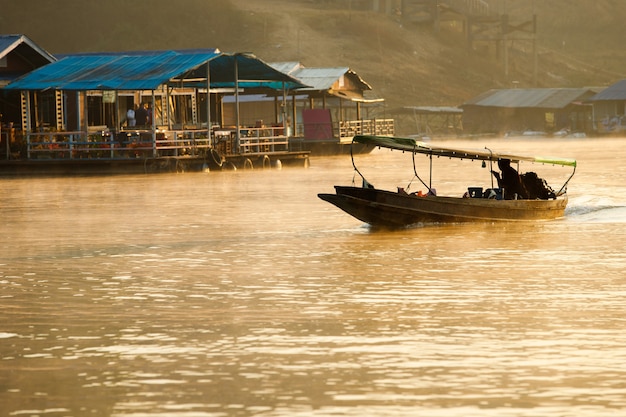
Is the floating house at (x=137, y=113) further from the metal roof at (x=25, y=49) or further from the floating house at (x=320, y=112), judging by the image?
the floating house at (x=320, y=112)

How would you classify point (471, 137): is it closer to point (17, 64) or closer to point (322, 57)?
point (322, 57)

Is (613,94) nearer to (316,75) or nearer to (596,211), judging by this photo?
(316,75)

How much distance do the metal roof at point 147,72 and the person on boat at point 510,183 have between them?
16.3 meters

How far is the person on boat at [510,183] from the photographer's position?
960 inches

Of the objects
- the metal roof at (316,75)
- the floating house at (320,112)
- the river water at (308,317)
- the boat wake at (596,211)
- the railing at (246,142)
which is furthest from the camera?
the metal roof at (316,75)

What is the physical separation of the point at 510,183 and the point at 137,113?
61.9 feet

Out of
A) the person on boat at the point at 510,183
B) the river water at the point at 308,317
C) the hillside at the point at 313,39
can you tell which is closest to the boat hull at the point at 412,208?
the river water at the point at 308,317

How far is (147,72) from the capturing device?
4047 cm

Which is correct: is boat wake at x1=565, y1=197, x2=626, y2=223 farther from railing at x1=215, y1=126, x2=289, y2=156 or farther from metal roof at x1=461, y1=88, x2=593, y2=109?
metal roof at x1=461, y1=88, x2=593, y2=109

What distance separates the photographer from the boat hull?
22.2m

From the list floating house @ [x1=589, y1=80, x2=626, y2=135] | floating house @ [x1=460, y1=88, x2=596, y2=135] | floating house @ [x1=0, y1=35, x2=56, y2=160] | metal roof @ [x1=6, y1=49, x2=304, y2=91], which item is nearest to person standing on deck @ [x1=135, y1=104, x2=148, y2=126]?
metal roof @ [x1=6, y1=49, x2=304, y2=91]

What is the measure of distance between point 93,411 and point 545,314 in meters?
5.67

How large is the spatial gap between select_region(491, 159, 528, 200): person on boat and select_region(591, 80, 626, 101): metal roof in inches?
2540

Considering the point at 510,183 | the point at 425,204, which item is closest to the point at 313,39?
the point at 510,183
